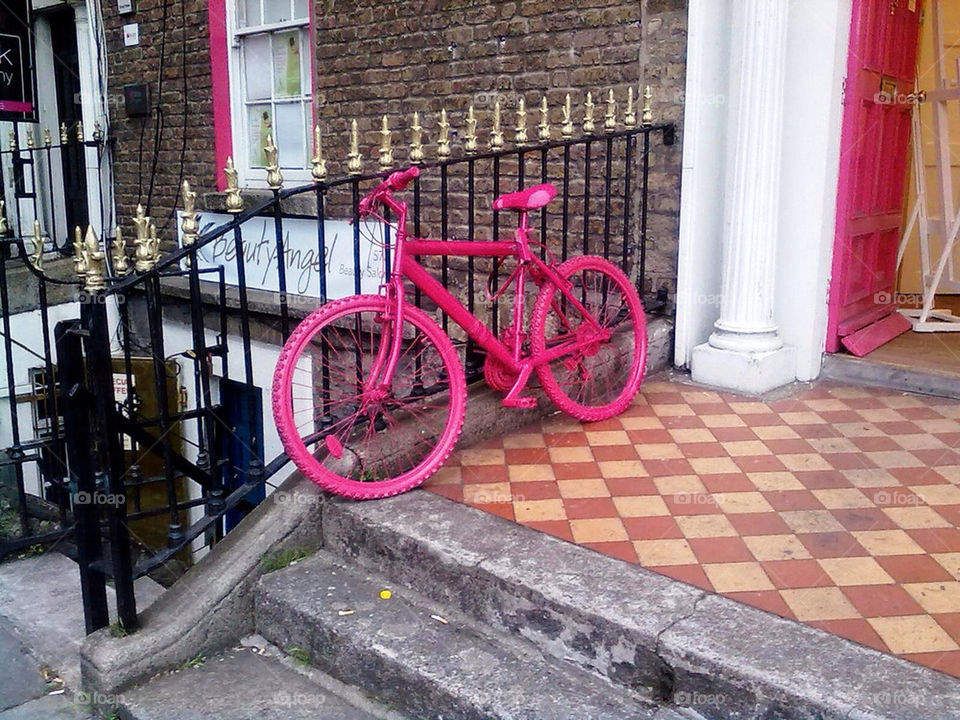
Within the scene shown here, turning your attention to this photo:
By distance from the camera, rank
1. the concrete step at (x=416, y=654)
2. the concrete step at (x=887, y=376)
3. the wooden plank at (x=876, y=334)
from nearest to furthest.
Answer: the concrete step at (x=416, y=654) → the concrete step at (x=887, y=376) → the wooden plank at (x=876, y=334)

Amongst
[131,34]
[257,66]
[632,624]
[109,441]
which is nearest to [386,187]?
[109,441]

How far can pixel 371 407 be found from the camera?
122 inches

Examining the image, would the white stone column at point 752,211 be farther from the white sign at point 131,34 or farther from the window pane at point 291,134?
the white sign at point 131,34

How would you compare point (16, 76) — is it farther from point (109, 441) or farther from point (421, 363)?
point (109, 441)

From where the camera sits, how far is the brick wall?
4633mm

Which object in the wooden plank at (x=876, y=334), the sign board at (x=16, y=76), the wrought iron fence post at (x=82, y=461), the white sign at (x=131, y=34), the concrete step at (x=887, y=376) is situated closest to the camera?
the wrought iron fence post at (x=82, y=461)

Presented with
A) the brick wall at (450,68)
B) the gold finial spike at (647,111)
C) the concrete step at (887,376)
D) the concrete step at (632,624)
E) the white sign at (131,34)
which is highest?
the white sign at (131,34)

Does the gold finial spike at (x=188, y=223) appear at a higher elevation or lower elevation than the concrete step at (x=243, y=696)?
higher

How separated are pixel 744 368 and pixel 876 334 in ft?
3.31

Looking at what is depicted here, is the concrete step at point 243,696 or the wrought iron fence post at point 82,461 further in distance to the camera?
the wrought iron fence post at point 82,461

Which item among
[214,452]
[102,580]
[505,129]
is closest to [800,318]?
[505,129]

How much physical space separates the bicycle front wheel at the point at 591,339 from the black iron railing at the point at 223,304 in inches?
10.3

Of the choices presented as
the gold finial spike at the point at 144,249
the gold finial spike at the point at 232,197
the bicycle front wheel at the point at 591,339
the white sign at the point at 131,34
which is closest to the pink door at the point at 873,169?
the bicycle front wheel at the point at 591,339

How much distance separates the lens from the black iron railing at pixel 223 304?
271 cm
